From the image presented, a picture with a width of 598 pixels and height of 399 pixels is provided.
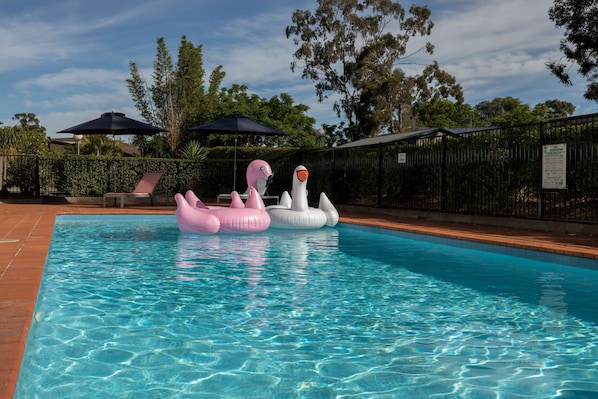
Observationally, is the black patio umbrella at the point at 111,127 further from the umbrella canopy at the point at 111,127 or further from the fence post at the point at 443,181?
the fence post at the point at 443,181

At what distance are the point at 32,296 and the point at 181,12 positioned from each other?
47.5 ft

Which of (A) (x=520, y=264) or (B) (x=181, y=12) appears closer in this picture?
(A) (x=520, y=264)

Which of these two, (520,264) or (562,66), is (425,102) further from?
(520,264)

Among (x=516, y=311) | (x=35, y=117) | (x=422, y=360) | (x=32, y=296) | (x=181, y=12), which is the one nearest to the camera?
(x=422, y=360)

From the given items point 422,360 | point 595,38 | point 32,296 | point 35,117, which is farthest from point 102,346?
point 35,117

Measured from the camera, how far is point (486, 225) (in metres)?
11.1

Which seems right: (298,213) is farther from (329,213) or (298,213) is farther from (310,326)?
(310,326)

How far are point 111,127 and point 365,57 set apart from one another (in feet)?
77.7

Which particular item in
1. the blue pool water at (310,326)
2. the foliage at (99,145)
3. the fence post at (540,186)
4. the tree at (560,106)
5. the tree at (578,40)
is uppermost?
the tree at (560,106)

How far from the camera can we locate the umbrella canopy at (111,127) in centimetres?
1565

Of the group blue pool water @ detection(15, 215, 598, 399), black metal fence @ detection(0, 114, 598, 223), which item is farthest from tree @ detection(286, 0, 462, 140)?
blue pool water @ detection(15, 215, 598, 399)

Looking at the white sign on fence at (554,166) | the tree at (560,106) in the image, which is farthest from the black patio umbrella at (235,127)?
the tree at (560,106)

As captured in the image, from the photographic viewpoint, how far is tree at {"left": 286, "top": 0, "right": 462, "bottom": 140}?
35.5 metres

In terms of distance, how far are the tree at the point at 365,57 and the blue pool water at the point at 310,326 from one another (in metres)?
28.9
